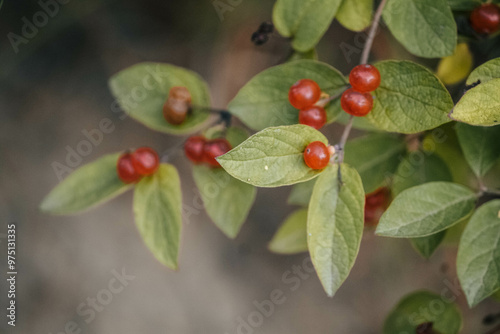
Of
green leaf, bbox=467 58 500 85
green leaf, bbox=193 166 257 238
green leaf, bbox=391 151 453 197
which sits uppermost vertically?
green leaf, bbox=467 58 500 85

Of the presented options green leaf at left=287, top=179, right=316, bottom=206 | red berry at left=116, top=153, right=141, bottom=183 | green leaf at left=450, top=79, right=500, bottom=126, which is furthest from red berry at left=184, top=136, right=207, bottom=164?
green leaf at left=450, top=79, right=500, bottom=126

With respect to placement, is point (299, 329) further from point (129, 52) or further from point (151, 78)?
point (129, 52)

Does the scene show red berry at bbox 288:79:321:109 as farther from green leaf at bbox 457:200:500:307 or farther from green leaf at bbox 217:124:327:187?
green leaf at bbox 457:200:500:307

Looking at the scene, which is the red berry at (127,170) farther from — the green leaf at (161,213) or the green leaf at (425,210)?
the green leaf at (425,210)

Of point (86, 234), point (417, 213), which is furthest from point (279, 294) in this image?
point (417, 213)

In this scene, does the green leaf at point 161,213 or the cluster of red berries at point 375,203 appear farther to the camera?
the cluster of red berries at point 375,203

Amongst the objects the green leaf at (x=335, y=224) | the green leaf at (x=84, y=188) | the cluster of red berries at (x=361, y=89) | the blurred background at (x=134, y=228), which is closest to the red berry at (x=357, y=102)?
the cluster of red berries at (x=361, y=89)
